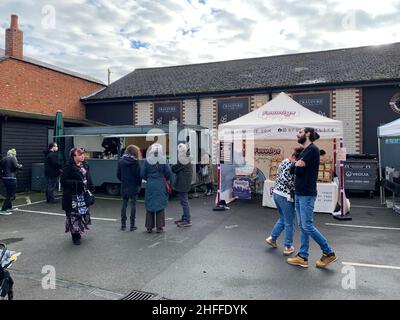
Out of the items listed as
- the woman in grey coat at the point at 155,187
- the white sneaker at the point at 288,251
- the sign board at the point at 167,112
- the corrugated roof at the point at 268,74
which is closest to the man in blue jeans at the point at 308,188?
the white sneaker at the point at 288,251

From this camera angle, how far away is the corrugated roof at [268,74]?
13.6 metres

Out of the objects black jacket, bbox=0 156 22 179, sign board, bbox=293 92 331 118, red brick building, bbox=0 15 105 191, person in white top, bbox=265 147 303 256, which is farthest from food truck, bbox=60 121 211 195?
person in white top, bbox=265 147 303 256

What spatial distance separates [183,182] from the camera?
271 inches

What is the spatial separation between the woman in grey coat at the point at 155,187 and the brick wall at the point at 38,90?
9.84 m

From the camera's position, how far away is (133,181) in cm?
658

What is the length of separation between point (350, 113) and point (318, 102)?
1.32 metres

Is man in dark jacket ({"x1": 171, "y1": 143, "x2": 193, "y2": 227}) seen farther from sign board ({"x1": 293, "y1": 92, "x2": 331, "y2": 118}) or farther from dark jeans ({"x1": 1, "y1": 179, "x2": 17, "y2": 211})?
sign board ({"x1": 293, "y1": 92, "x2": 331, "y2": 118})

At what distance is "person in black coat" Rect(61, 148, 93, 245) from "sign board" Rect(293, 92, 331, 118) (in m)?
10.6

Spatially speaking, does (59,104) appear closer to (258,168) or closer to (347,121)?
(258,168)

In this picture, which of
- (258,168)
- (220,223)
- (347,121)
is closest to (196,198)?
(258,168)

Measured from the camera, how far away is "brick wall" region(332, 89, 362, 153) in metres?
12.9

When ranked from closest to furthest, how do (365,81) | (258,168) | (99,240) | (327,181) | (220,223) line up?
1. (99,240)
2. (220,223)
3. (327,181)
4. (258,168)
5. (365,81)

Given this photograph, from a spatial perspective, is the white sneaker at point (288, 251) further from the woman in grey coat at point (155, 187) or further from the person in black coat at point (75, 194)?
the person in black coat at point (75, 194)
